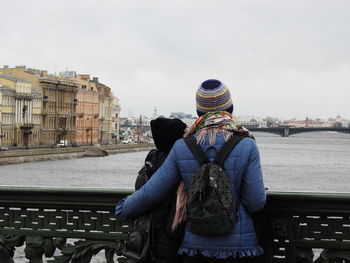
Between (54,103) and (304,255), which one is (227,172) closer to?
(304,255)

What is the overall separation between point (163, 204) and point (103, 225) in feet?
1.55

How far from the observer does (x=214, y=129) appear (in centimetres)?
314

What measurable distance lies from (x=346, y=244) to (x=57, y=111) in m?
87.0

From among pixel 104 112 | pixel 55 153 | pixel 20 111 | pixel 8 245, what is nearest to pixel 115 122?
pixel 104 112

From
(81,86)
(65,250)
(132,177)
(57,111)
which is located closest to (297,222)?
(65,250)

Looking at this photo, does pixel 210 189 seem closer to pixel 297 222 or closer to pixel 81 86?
pixel 297 222

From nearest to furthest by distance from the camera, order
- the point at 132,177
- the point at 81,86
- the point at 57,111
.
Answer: the point at 132,177, the point at 57,111, the point at 81,86

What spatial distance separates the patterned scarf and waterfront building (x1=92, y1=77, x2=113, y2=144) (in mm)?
103354

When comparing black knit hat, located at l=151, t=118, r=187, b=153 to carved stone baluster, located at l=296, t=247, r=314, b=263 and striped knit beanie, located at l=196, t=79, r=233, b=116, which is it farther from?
carved stone baluster, located at l=296, t=247, r=314, b=263

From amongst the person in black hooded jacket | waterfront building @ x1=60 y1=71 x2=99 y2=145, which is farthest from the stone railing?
waterfront building @ x1=60 y1=71 x2=99 y2=145

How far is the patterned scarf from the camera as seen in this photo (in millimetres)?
3133

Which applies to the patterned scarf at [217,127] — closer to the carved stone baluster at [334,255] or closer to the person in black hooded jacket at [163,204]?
the person in black hooded jacket at [163,204]

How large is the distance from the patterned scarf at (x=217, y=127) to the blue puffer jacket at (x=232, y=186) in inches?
0.9

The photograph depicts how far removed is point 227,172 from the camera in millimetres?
3068
